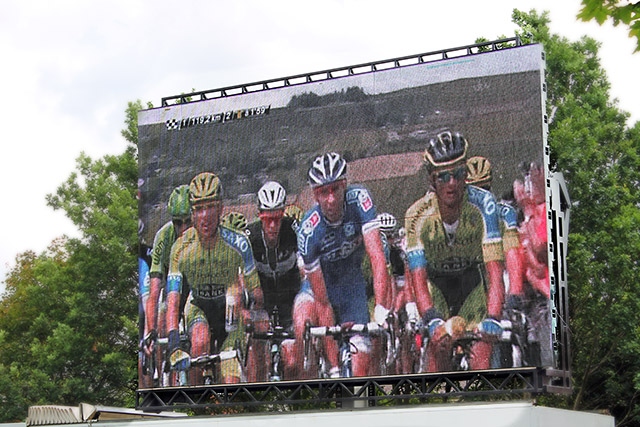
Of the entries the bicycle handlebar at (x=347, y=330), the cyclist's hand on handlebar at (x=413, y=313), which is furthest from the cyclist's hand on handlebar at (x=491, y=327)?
the bicycle handlebar at (x=347, y=330)

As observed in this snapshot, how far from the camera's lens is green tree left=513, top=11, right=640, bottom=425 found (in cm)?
2428

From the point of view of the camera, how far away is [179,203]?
19.3m

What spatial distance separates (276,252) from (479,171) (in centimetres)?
378

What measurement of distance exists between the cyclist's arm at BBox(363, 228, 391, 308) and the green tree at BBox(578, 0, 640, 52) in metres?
11.8

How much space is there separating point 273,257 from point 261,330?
4.14 feet

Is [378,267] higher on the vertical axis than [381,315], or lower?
higher

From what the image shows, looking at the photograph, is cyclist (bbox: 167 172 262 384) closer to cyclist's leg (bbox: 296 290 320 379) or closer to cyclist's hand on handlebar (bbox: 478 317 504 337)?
cyclist's leg (bbox: 296 290 320 379)

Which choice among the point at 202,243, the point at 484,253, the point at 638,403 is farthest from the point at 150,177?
the point at 638,403

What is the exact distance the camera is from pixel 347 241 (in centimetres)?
1755

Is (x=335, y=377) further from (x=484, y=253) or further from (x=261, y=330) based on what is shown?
(x=484, y=253)

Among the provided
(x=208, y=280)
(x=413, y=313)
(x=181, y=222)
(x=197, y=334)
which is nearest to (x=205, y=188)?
(x=181, y=222)

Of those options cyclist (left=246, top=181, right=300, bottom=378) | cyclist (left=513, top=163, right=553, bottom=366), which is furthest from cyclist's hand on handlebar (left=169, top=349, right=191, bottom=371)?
cyclist (left=513, top=163, right=553, bottom=366)

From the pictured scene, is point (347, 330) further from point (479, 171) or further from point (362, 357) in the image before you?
point (479, 171)

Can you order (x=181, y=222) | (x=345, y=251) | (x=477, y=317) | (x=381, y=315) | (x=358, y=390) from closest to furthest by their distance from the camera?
(x=477, y=317) → (x=381, y=315) → (x=345, y=251) → (x=358, y=390) → (x=181, y=222)
